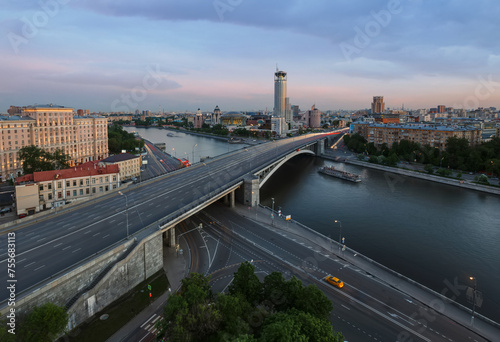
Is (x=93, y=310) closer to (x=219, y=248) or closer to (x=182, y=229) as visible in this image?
(x=219, y=248)

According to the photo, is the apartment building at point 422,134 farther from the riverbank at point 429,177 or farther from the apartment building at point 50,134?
the apartment building at point 50,134

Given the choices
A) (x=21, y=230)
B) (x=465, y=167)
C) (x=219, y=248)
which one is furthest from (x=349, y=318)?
(x=465, y=167)

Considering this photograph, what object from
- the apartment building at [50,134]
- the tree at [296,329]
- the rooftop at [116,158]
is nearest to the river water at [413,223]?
the tree at [296,329]

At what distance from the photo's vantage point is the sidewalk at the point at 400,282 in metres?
14.6

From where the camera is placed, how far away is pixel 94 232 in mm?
18234

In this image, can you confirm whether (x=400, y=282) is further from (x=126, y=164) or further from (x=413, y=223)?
(x=126, y=164)

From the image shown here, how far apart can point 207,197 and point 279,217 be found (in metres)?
7.25

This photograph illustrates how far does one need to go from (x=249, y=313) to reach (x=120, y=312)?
696cm

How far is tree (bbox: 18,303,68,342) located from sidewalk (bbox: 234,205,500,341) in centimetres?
1606

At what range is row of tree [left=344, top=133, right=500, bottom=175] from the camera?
1964 inches

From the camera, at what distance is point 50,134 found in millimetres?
47531

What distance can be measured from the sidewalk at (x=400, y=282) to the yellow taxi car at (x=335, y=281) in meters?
2.67

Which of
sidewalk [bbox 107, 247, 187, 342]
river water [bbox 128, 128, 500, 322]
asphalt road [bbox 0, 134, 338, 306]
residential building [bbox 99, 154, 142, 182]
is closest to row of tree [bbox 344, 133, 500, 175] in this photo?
river water [bbox 128, 128, 500, 322]

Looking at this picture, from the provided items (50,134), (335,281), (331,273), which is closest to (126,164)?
(50,134)
